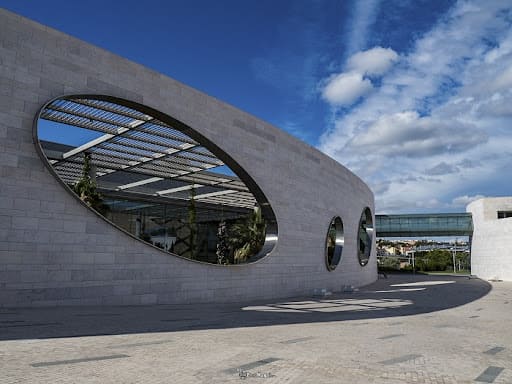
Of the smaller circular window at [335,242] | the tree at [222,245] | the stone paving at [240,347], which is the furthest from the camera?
the smaller circular window at [335,242]

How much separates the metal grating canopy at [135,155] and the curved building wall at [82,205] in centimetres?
91

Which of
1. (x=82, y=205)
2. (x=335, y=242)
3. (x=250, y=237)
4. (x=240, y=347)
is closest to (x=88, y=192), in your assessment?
(x=82, y=205)

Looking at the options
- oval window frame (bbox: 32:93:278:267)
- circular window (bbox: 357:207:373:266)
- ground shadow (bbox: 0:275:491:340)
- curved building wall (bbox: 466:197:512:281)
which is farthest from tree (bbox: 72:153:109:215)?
curved building wall (bbox: 466:197:512:281)

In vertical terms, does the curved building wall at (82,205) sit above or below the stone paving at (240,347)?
above

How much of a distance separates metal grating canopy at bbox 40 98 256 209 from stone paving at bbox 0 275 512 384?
580 centimetres

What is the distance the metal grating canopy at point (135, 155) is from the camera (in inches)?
520

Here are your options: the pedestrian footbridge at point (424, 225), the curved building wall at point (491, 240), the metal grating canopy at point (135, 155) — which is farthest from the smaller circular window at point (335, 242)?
the pedestrian footbridge at point (424, 225)

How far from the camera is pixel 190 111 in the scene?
46.7 feet

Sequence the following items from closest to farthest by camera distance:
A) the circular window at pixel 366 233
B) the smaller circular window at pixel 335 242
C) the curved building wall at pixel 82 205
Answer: the curved building wall at pixel 82 205
the smaller circular window at pixel 335 242
the circular window at pixel 366 233

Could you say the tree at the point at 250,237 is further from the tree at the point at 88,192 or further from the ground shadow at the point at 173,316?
the tree at the point at 88,192

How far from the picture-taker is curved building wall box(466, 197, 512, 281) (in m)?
37.9

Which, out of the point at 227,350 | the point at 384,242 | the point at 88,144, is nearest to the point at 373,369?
the point at 227,350

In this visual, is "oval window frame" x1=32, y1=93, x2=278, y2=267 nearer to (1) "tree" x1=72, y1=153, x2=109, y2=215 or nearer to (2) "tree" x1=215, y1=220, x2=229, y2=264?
(2) "tree" x1=215, y1=220, x2=229, y2=264

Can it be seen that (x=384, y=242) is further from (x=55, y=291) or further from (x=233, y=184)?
(x=55, y=291)
